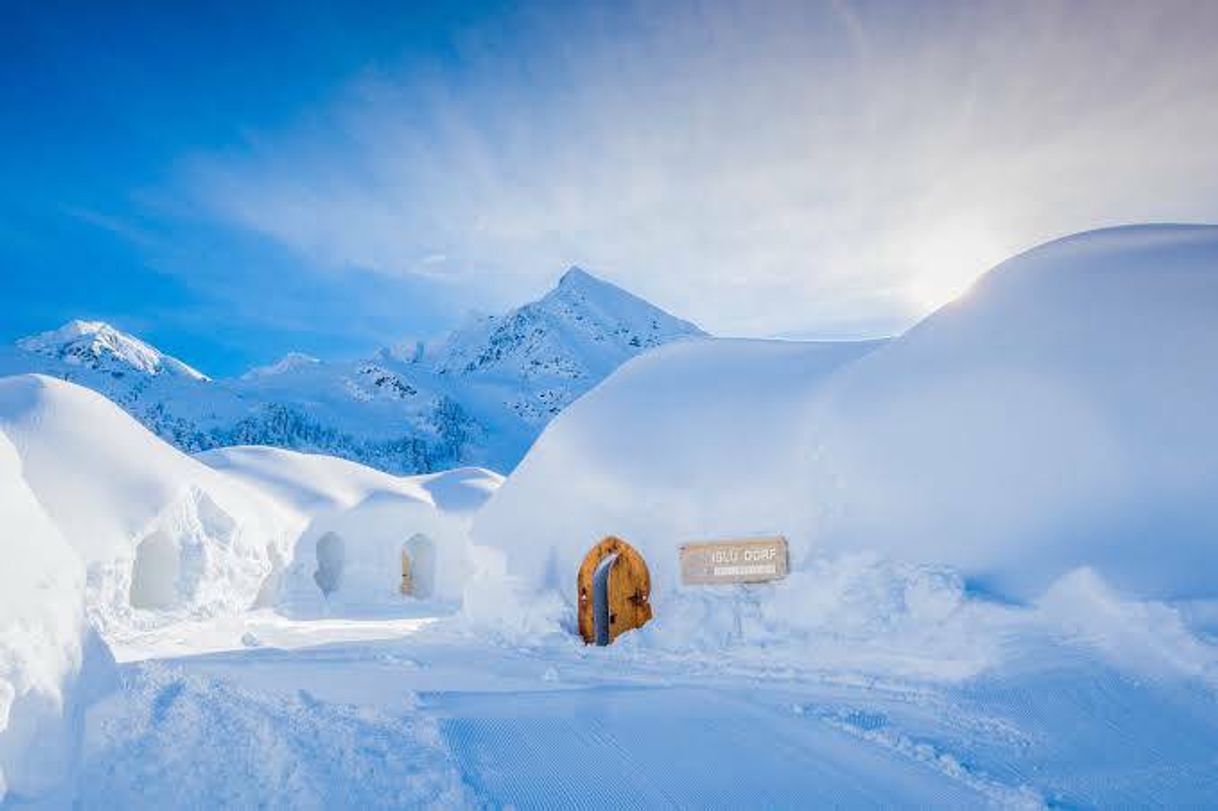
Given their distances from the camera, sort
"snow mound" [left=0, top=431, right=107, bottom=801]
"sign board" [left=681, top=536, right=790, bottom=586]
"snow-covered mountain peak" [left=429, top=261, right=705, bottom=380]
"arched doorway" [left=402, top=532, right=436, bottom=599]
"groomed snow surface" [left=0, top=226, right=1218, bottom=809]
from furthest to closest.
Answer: "snow-covered mountain peak" [left=429, top=261, right=705, bottom=380], "arched doorway" [left=402, top=532, right=436, bottom=599], "sign board" [left=681, top=536, right=790, bottom=586], "groomed snow surface" [left=0, top=226, right=1218, bottom=809], "snow mound" [left=0, top=431, right=107, bottom=801]

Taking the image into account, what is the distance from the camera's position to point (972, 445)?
8.42 metres

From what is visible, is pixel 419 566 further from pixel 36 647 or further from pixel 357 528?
pixel 36 647

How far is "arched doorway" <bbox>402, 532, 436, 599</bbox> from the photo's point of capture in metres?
27.2

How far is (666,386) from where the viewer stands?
12516mm

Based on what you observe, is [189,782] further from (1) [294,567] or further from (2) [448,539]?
(2) [448,539]

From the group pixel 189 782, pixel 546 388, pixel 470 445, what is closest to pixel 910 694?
pixel 189 782

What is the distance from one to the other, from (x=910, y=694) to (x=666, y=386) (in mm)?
6853

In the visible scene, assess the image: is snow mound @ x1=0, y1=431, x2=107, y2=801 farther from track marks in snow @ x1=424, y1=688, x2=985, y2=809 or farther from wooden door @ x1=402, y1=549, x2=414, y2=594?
wooden door @ x1=402, y1=549, x2=414, y2=594

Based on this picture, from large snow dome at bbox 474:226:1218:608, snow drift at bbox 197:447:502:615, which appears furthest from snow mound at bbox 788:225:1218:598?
snow drift at bbox 197:447:502:615

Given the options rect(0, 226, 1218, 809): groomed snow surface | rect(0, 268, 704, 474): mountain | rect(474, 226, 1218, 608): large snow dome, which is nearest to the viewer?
rect(0, 226, 1218, 809): groomed snow surface

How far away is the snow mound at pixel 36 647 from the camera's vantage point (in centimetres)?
409

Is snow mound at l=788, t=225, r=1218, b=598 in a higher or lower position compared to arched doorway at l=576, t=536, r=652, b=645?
higher

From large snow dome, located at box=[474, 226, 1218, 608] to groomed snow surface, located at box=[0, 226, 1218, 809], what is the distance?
4cm

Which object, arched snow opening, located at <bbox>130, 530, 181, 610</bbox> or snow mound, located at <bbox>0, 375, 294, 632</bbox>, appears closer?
snow mound, located at <bbox>0, 375, 294, 632</bbox>
